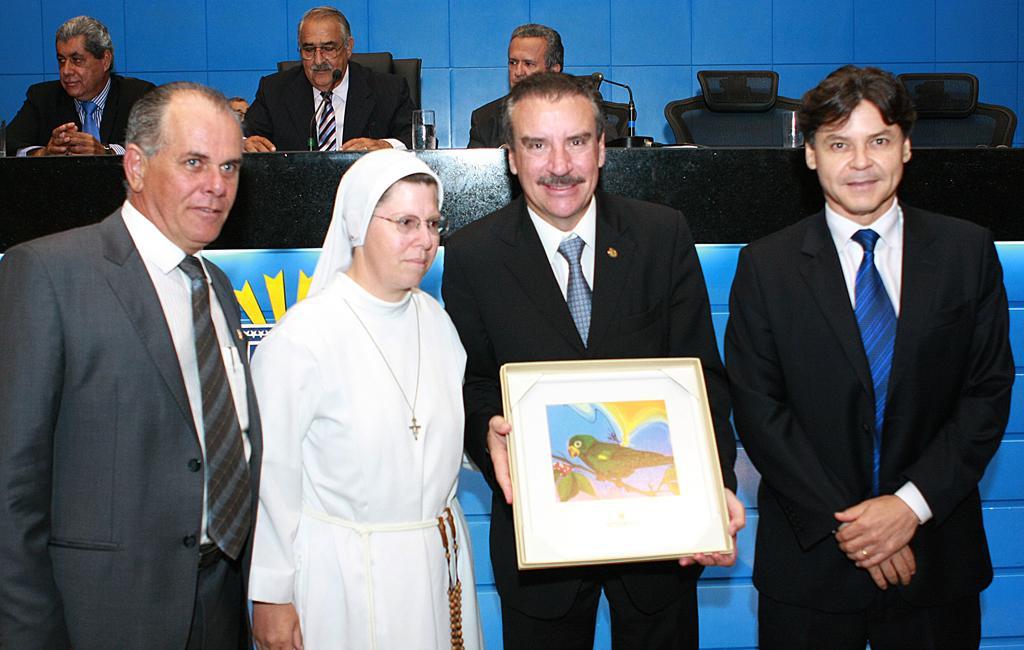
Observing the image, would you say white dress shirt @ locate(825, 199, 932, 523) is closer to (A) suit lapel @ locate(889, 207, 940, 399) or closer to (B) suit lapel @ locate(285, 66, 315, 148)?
(A) suit lapel @ locate(889, 207, 940, 399)

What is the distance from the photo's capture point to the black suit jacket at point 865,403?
2.02 metres

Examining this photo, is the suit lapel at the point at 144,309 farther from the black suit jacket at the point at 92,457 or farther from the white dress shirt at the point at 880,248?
the white dress shirt at the point at 880,248

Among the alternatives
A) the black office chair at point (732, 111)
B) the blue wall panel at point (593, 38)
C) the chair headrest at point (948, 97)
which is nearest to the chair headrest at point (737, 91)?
the black office chair at point (732, 111)

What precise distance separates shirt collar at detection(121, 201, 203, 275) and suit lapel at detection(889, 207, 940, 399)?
4.95ft

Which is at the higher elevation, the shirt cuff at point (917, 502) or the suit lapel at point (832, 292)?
the suit lapel at point (832, 292)

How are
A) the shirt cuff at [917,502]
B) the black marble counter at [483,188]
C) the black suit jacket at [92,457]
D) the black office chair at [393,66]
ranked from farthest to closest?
the black office chair at [393,66] → the black marble counter at [483,188] → the shirt cuff at [917,502] → the black suit jacket at [92,457]

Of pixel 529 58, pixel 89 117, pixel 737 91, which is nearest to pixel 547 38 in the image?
pixel 529 58

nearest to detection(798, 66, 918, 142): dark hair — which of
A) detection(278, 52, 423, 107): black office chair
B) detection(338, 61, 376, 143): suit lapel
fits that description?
detection(338, 61, 376, 143): suit lapel

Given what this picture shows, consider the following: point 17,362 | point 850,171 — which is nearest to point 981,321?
point 850,171

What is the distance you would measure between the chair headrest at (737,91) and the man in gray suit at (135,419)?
3677 mm

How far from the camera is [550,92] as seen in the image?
6.97 ft

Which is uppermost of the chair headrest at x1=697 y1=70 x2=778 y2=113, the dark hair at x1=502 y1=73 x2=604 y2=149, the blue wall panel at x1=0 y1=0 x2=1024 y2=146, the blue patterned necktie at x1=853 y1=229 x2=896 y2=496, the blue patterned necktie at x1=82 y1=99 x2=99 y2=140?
the blue wall panel at x1=0 y1=0 x2=1024 y2=146

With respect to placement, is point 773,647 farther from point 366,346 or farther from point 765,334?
point 366,346

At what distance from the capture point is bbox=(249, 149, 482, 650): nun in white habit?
74.6 inches
